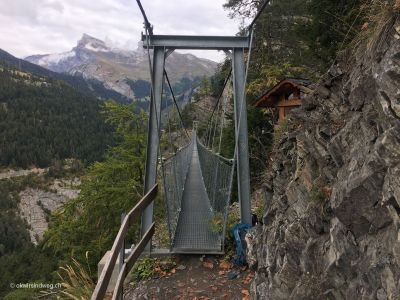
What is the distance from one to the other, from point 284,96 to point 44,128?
9365 cm

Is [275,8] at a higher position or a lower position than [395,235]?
higher

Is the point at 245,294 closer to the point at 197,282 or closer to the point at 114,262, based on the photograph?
the point at 197,282

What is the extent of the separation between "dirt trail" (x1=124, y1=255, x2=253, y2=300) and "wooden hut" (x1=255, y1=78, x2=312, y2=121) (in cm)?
315

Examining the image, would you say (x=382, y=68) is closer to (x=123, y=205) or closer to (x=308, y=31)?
(x=308, y=31)

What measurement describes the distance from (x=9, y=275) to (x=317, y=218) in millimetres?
41566

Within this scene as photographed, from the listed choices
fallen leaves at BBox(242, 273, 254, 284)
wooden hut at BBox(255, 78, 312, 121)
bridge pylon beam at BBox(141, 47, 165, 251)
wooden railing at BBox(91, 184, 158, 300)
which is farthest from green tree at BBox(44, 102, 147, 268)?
wooden railing at BBox(91, 184, 158, 300)

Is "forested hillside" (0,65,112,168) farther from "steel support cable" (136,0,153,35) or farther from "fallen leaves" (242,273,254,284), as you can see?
"fallen leaves" (242,273,254,284)

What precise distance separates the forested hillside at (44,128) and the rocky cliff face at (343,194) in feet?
261

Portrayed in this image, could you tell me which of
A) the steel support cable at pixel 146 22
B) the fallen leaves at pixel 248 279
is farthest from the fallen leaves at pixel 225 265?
the steel support cable at pixel 146 22

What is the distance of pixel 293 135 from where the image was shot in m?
3.02

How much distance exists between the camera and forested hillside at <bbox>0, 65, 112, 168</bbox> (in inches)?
3403

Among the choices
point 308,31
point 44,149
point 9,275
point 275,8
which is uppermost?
point 275,8

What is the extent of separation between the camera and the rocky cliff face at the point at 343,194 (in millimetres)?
1698

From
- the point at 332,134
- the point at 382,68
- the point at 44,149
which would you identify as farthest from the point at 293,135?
the point at 44,149
